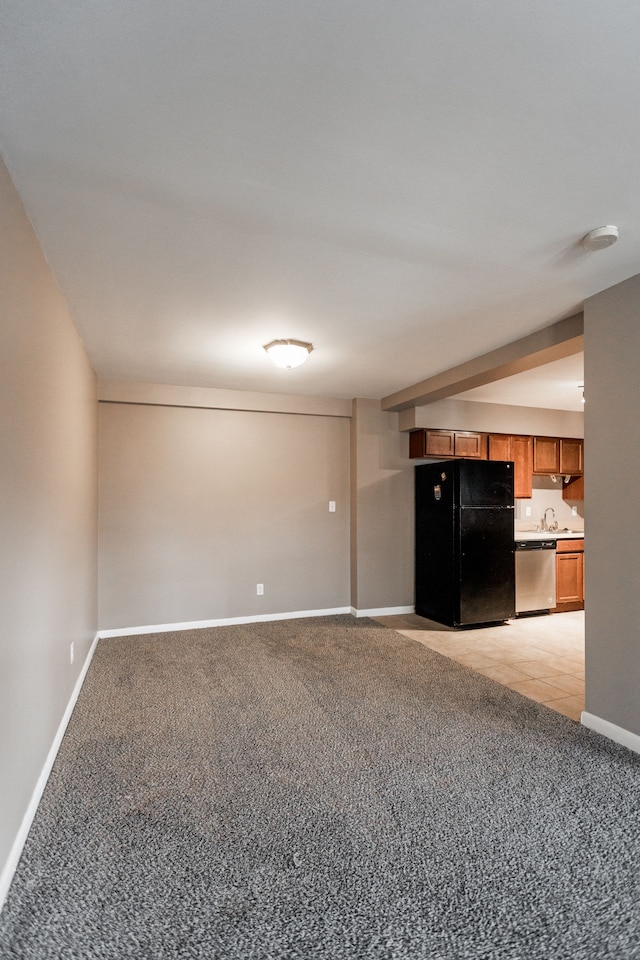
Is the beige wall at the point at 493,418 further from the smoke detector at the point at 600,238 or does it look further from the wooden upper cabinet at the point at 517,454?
the smoke detector at the point at 600,238

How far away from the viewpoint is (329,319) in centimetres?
330

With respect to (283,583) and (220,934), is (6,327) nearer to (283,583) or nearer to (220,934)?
(220,934)

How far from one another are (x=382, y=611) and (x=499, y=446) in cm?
238

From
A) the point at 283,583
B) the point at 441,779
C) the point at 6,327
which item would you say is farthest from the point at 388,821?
the point at 283,583

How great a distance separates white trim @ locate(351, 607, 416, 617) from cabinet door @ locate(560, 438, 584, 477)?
8.89ft

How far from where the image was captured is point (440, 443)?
5.73 m

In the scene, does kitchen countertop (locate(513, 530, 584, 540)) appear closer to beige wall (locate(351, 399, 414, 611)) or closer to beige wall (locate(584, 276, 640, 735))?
beige wall (locate(351, 399, 414, 611))

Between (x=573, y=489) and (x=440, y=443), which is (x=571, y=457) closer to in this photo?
(x=573, y=489)

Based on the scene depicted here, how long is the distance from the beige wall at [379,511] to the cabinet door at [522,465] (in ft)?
4.42

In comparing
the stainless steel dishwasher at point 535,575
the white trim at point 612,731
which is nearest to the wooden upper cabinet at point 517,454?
the stainless steel dishwasher at point 535,575

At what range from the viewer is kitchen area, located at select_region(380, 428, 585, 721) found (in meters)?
4.10

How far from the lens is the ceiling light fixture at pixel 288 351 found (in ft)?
12.0

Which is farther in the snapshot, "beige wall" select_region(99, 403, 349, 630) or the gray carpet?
"beige wall" select_region(99, 403, 349, 630)

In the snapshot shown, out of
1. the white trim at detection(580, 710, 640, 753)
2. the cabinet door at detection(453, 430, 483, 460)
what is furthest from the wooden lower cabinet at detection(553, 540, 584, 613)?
the white trim at detection(580, 710, 640, 753)
